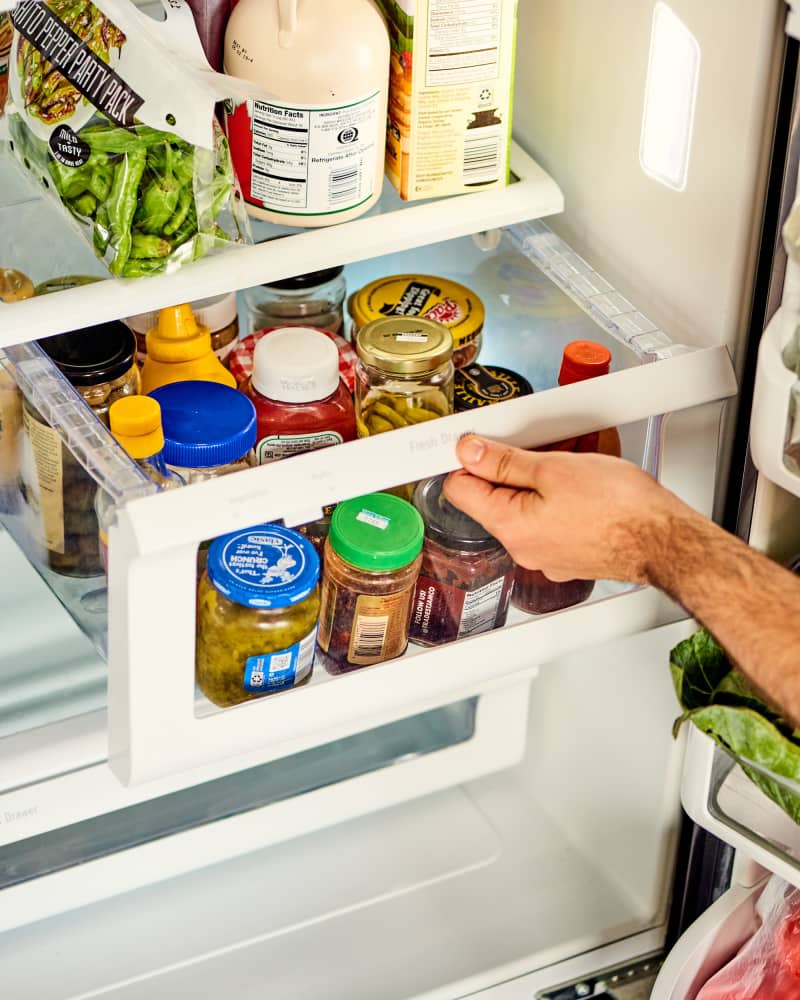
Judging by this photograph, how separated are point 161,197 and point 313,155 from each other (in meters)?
0.13

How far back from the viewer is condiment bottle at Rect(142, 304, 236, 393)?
1151mm

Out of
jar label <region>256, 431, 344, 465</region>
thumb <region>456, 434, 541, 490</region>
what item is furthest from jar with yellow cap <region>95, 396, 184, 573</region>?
thumb <region>456, 434, 541, 490</region>

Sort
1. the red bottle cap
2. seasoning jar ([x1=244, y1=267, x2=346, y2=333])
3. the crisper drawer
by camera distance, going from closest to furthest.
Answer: the crisper drawer, the red bottle cap, seasoning jar ([x1=244, y1=267, x2=346, y2=333])

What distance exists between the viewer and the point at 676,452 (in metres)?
1.17

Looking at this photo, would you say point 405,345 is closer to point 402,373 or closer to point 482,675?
point 402,373

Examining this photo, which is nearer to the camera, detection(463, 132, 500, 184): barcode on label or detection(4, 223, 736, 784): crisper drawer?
detection(4, 223, 736, 784): crisper drawer

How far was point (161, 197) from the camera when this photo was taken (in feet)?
3.51

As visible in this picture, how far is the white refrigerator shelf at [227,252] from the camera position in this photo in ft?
3.50

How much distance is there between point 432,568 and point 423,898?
21.2 inches

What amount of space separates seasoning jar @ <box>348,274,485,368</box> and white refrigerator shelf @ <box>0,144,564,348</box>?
0.07 metres

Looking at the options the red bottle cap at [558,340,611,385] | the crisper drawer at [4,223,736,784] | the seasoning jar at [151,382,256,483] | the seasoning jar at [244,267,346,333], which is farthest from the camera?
the seasoning jar at [244,267,346,333]

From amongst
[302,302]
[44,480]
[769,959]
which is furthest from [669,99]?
[769,959]

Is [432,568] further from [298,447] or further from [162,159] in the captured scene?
[162,159]

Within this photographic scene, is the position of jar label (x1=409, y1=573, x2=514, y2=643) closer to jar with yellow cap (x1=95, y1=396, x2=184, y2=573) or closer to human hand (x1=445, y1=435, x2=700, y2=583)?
human hand (x1=445, y1=435, x2=700, y2=583)
